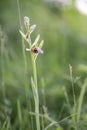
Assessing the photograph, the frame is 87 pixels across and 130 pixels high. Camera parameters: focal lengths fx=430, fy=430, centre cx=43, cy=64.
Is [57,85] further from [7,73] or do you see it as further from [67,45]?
[67,45]

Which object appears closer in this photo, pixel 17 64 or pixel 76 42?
pixel 17 64

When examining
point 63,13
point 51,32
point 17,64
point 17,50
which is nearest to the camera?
point 17,64

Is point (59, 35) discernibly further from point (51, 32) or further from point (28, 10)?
point (28, 10)

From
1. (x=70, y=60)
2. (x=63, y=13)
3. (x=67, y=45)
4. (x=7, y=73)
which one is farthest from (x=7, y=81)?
(x=63, y=13)

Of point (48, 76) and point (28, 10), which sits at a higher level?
point (28, 10)

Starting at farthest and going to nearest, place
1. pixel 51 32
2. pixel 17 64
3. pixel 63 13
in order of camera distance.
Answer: pixel 63 13, pixel 51 32, pixel 17 64

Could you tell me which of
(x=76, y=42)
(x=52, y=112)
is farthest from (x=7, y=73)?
(x=76, y=42)
